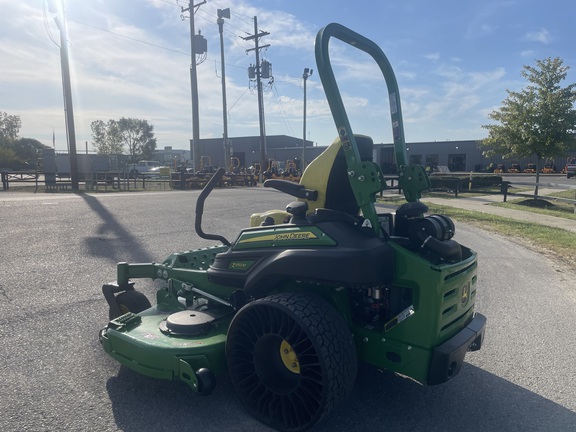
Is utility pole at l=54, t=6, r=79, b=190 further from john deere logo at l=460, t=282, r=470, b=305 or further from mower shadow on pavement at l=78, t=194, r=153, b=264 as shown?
john deere logo at l=460, t=282, r=470, b=305

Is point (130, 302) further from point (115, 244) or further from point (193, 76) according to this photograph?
point (193, 76)

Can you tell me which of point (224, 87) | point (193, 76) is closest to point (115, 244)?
point (193, 76)

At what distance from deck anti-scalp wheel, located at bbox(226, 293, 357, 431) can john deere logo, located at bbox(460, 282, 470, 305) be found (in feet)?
2.67

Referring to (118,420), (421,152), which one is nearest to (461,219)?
(118,420)

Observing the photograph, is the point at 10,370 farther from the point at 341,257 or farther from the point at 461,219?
the point at 461,219

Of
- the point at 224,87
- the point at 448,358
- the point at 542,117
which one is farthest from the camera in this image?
the point at 224,87

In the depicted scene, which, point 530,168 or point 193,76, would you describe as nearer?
point 193,76

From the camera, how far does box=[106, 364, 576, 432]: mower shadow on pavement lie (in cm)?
262

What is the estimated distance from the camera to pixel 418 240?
9.03ft

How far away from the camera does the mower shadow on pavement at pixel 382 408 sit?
8.61ft

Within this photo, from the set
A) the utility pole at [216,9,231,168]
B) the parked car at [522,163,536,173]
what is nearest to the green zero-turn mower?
the utility pole at [216,9,231,168]

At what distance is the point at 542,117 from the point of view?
17.1 m

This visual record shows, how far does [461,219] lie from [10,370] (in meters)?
11.1

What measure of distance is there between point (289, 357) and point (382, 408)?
735mm
